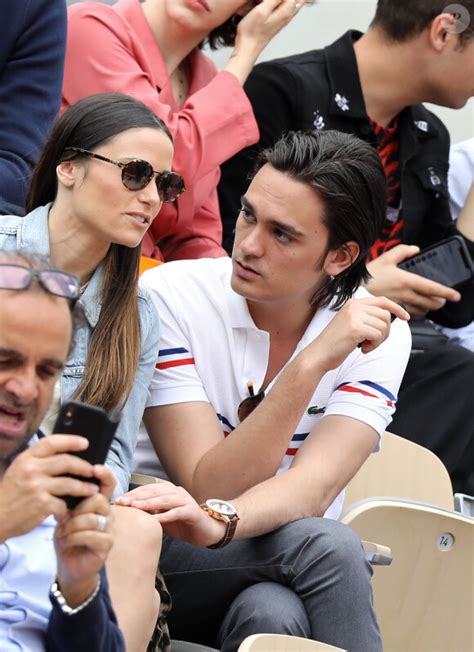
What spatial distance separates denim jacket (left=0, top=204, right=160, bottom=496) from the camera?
2344 mm

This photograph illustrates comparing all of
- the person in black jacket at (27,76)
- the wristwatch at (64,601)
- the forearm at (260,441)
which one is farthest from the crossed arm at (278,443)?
the wristwatch at (64,601)

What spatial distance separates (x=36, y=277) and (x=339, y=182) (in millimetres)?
1371

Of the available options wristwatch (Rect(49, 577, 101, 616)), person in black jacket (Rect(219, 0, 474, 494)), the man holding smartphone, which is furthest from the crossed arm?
person in black jacket (Rect(219, 0, 474, 494))

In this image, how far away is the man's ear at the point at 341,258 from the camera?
2902 mm

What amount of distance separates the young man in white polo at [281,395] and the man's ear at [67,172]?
40 cm

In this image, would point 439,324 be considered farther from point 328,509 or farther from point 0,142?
point 0,142

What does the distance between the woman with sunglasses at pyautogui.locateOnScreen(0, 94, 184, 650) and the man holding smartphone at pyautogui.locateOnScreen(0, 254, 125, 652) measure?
0.61 m

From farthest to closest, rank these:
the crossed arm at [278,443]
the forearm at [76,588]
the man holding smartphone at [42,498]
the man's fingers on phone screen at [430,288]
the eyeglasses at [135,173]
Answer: the man's fingers on phone screen at [430,288] → the crossed arm at [278,443] → the eyeglasses at [135,173] → the forearm at [76,588] → the man holding smartphone at [42,498]

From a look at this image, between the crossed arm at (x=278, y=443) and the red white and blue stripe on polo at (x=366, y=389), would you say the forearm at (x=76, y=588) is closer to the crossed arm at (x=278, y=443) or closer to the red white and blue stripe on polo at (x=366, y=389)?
the crossed arm at (x=278, y=443)

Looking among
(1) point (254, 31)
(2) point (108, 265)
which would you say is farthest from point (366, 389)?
(1) point (254, 31)

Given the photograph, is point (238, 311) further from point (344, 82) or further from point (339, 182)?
point (344, 82)

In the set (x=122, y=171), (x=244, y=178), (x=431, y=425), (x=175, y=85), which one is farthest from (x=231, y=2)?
(x=431, y=425)

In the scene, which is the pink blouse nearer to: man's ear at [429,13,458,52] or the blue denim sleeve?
the blue denim sleeve

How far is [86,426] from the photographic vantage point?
4.67ft
